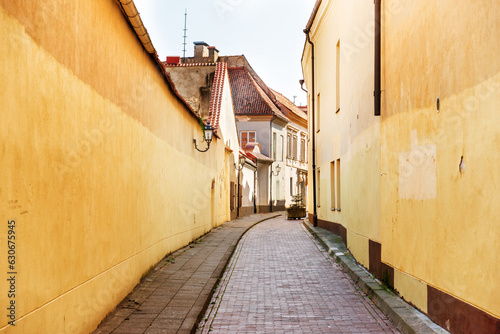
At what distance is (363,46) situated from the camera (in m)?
10.1

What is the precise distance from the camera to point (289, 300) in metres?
8.10

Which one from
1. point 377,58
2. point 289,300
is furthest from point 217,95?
point 289,300

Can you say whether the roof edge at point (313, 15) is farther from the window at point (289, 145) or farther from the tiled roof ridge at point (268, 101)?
the window at point (289, 145)

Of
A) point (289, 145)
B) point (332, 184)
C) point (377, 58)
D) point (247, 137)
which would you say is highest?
point (247, 137)

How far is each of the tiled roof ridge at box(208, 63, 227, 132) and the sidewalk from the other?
32.2 ft

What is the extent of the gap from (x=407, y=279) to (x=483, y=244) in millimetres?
2332

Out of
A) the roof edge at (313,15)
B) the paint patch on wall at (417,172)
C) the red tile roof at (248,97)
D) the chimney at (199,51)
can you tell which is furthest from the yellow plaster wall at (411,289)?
the red tile roof at (248,97)

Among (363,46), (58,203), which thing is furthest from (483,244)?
(363,46)

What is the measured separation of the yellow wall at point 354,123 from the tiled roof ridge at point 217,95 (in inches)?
206

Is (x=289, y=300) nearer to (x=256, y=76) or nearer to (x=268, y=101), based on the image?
(x=268, y=101)

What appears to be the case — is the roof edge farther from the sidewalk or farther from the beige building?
the sidewalk

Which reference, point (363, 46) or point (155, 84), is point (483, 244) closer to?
point (363, 46)

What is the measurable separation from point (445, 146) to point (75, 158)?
371 centimetres

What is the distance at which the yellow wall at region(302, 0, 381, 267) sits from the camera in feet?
30.7
